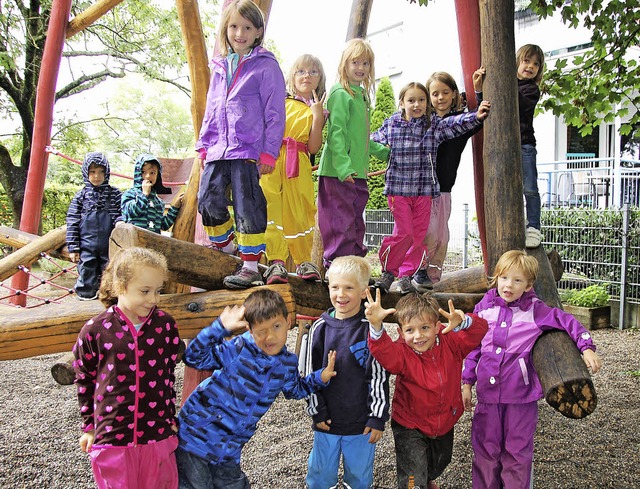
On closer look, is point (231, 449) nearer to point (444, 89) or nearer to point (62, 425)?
point (444, 89)

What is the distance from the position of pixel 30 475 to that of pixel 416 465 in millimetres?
2676

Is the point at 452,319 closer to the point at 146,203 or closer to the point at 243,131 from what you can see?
the point at 243,131

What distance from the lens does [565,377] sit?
2.21m

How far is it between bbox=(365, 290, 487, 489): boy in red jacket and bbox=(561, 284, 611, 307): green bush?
6.53 m

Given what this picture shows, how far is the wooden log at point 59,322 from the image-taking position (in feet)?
7.52

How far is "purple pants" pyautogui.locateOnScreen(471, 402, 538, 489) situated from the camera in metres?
2.73

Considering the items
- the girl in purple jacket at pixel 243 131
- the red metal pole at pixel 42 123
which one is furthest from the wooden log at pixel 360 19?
the red metal pole at pixel 42 123

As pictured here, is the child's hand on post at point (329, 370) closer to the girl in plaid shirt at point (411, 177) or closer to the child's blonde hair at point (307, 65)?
the girl in plaid shirt at point (411, 177)

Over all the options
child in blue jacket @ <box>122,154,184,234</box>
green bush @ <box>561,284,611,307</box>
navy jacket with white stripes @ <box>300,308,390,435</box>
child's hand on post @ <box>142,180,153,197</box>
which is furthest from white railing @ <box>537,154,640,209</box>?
navy jacket with white stripes @ <box>300,308,390,435</box>

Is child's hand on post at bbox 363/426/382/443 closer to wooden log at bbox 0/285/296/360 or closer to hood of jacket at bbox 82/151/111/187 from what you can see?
wooden log at bbox 0/285/296/360

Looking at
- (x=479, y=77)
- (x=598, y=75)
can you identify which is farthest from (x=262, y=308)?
(x=598, y=75)

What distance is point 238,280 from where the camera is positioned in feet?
8.93

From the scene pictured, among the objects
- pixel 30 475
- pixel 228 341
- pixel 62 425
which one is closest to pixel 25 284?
pixel 62 425

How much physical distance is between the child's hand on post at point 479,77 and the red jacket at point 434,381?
1.28m
